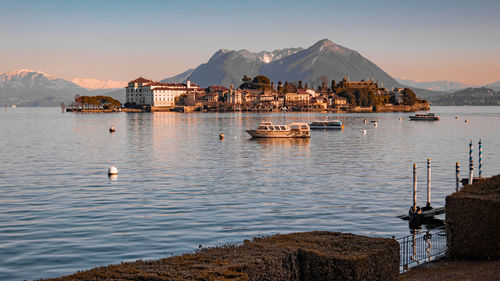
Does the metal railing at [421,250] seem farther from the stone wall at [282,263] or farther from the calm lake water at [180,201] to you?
the stone wall at [282,263]

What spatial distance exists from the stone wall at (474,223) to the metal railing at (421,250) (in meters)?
1.54

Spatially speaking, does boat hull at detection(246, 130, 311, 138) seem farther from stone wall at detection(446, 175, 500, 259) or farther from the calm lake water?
stone wall at detection(446, 175, 500, 259)


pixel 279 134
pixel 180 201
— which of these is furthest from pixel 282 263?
pixel 279 134

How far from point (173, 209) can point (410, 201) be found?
49.6 ft

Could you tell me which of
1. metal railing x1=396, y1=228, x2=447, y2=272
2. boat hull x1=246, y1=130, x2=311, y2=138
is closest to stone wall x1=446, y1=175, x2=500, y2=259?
metal railing x1=396, y1=228, x2=447, y2=272

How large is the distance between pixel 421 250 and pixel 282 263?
11.3 metres

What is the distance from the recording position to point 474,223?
15.8 meters

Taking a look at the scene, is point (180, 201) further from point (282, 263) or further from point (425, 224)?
point (282, 263)

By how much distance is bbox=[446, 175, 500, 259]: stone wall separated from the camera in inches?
612

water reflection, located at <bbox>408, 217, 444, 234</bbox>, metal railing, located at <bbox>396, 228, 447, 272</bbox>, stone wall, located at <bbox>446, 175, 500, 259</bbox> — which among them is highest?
stone wall, located at <bbox>446, 175, 500, 259</bbox>

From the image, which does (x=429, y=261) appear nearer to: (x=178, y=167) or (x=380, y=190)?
(x=380, y=190)

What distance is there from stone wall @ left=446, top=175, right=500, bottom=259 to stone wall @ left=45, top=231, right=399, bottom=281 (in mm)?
4426

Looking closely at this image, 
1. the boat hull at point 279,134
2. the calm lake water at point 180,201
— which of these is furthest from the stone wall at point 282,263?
the boat hull at point 279,134

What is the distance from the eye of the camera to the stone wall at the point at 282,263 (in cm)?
1001
